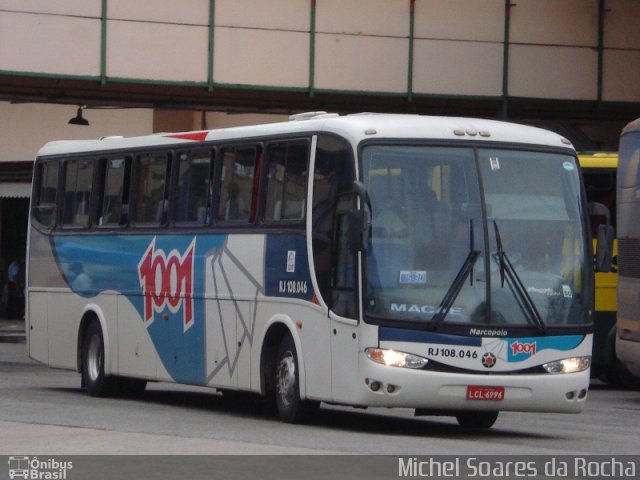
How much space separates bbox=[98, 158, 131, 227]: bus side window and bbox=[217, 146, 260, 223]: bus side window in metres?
2.55

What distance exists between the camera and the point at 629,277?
20969 mm

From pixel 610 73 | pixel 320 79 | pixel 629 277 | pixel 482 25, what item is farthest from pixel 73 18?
pixel 629 277

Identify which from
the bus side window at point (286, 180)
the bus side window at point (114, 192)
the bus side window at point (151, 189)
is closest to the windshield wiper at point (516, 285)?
the bus side window at point (286, 180)

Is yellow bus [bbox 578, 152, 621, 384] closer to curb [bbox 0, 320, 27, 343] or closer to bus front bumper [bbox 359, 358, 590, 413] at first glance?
bus front bumper [bbox 359, 358, 590, 413]

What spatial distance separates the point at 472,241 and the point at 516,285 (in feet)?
1.86

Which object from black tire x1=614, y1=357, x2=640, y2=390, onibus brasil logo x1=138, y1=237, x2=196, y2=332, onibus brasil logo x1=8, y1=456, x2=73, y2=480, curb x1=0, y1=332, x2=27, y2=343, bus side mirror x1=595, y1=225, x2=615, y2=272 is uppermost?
bus side mirror x1=595, y1=225, x2=615, y2=272

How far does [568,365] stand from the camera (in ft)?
50.3

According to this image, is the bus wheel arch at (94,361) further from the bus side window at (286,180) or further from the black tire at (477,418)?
the black tire at (477,418)

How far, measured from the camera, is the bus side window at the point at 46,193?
22094mm

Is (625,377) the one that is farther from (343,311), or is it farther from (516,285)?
(343,311)

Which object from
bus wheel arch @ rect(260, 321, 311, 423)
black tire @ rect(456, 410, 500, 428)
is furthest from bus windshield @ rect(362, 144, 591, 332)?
black tire @ rect(456, 410, 500, 428)

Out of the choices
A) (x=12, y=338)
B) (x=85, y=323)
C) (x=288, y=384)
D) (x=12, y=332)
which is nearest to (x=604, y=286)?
(x=85, y=323)

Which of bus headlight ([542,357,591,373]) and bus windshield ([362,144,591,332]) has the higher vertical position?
bus windshield ([362,144,591,332])

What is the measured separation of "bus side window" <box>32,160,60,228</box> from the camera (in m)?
22.1
